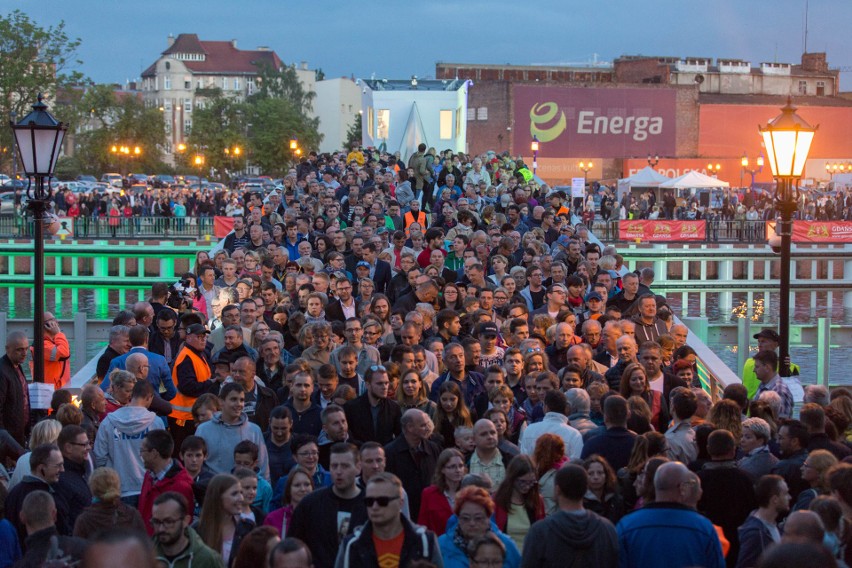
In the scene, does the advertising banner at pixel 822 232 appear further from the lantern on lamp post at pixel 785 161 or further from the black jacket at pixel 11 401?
the black jacket at pixel 11 401

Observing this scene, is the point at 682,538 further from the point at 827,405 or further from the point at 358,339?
the point at 358,339

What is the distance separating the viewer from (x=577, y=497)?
581 cm

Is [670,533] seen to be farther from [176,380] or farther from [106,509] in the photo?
[176,380]

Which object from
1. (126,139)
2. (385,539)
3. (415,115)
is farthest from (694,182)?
(126,139)

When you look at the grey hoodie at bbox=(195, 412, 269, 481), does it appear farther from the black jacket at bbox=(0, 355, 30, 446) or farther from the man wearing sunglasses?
the black jacket at bbox=(0, 355, 30, 446)

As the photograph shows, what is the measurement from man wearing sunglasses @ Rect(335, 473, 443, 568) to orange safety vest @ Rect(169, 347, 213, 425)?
171 inches

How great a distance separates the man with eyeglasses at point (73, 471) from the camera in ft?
23.3

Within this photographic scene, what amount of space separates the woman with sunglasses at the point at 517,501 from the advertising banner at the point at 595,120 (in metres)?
61.2

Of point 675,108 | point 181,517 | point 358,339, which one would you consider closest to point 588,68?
point 675,108

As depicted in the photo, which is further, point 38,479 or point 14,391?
point 14,391

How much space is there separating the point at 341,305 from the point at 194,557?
726 cm

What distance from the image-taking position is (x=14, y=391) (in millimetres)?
9812

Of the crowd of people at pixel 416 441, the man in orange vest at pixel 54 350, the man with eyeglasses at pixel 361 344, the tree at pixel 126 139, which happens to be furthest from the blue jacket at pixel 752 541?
the tree at pixel 126 139

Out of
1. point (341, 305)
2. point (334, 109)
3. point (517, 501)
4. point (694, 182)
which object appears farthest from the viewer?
point (334, 109)
